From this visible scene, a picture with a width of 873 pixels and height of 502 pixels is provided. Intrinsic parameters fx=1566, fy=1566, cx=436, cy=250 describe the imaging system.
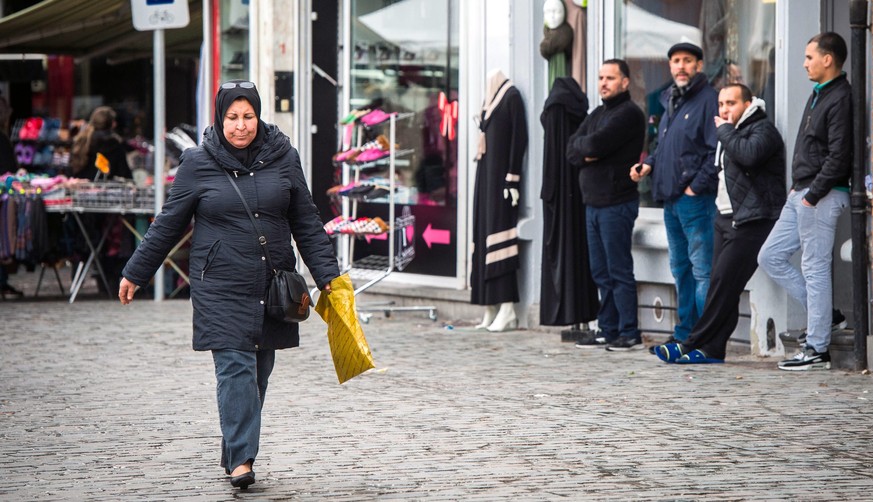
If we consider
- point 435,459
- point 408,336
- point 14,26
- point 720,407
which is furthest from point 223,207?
point 14,26

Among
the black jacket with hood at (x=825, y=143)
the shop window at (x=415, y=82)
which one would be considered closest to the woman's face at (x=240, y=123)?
the black jacket with hood at (x=825, y=143)

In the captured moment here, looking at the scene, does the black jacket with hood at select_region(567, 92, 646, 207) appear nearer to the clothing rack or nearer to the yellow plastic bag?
the clothing rack

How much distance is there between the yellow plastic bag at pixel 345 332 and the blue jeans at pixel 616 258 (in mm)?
4539

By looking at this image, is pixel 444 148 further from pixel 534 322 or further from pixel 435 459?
pixel 435 459

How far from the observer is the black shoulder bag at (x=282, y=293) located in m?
6.40

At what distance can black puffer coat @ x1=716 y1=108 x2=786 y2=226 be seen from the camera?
973cm

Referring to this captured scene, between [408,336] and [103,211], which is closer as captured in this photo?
[408,336]

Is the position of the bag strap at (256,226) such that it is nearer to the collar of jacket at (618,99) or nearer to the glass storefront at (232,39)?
the collar of jacket at (618,99)

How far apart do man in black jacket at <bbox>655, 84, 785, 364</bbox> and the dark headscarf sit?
4120 millimetres

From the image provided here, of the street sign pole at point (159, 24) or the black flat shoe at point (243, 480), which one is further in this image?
the street sign pole at point (159, 24)

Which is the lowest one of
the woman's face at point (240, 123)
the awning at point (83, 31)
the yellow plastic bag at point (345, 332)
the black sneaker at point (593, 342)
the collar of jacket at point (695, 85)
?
the black sneaker at point (593, 342)

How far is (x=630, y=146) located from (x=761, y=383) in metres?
2.48

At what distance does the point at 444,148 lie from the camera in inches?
534

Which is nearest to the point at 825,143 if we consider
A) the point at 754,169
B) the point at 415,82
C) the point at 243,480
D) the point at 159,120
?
the point at 754,169
